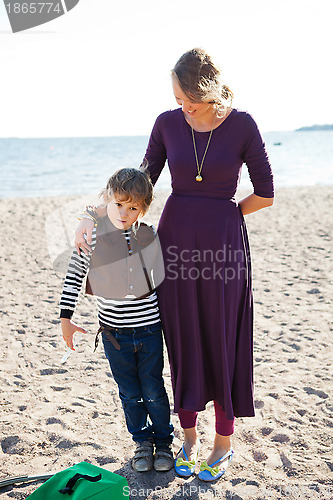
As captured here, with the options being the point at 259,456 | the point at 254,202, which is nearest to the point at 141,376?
the point at 259,456

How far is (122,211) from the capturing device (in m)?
2.25

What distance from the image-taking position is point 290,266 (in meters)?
A: 6.85

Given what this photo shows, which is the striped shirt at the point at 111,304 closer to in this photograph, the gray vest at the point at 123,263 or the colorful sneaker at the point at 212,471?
the gray vest at the point at 123,263

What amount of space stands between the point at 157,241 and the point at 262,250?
5.64 meters

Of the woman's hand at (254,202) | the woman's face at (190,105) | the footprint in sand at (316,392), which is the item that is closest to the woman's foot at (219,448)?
the footprint in sand at (316,392)

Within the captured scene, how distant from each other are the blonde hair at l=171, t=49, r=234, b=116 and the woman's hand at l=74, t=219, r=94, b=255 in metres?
0.75

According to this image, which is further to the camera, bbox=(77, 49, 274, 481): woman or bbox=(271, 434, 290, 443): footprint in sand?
bbox=(271, 434, 290, 443): footprint in sand

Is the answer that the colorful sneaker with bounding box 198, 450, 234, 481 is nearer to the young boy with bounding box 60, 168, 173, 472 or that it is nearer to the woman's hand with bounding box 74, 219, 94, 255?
the young boy with bounding box 60, 168, 173, 472

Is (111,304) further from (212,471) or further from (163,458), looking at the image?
(212,471)

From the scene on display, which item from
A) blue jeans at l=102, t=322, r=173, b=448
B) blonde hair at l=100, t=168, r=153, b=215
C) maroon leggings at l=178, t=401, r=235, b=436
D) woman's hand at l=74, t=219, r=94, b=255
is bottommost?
maroon leggings at l=178, t=401, r=235, b=436

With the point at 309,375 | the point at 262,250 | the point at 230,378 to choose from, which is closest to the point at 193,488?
the point at 230,378

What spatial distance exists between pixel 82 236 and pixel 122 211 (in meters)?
0.22

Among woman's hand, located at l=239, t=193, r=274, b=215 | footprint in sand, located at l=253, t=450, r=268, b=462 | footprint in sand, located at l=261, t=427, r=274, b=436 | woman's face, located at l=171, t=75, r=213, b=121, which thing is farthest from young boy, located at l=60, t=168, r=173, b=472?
footprint in sand, located at l=261, t=427, r=274, b=436

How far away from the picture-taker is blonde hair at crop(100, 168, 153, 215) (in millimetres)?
2217
